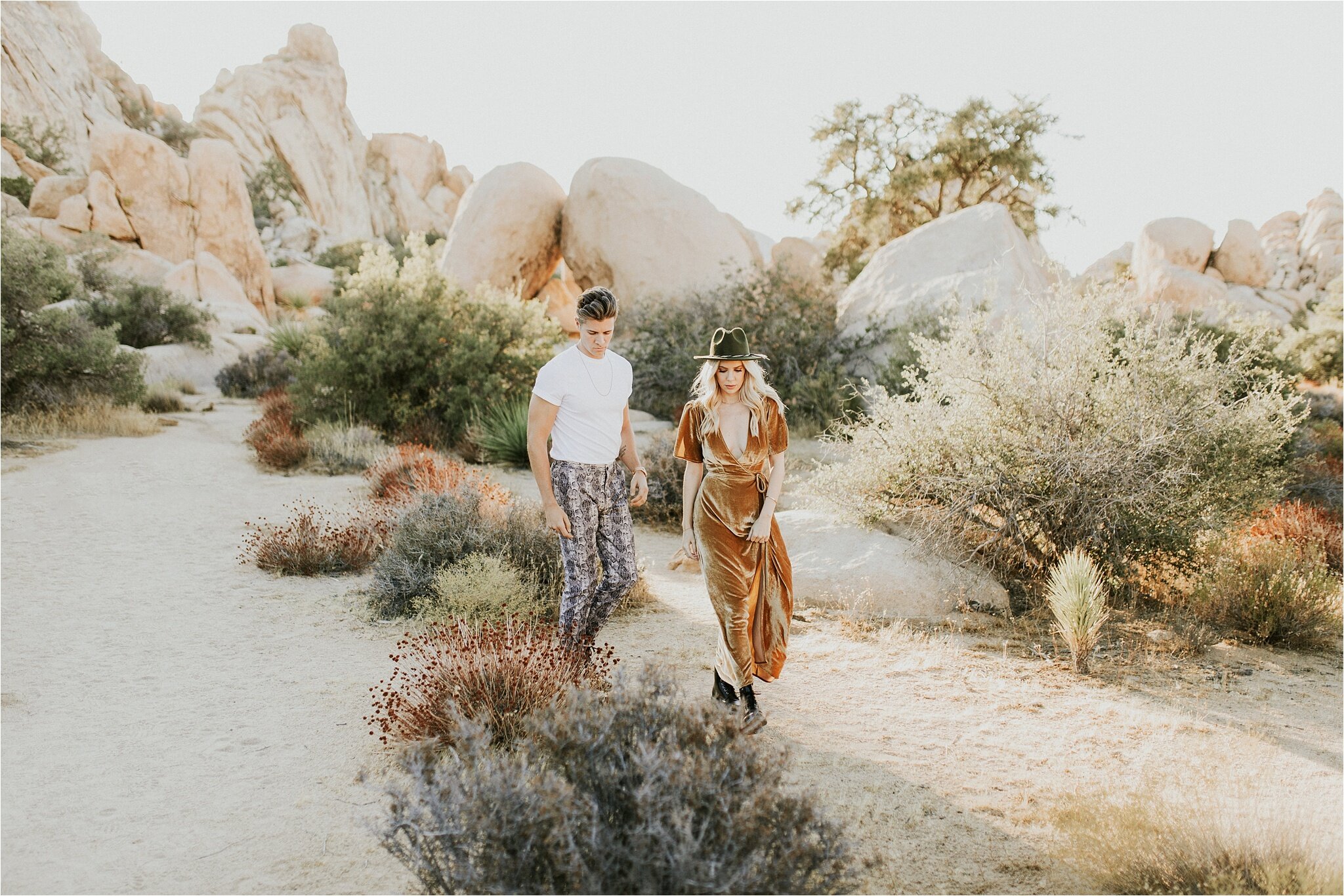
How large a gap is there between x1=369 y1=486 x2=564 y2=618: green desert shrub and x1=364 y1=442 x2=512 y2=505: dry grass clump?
33cm

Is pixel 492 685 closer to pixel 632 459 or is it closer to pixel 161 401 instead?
pixel 632 459

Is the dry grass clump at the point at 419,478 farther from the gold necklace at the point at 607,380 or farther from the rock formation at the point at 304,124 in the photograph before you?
the rock formation at the point at 304,124

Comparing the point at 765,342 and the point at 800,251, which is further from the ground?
the point at 800,251

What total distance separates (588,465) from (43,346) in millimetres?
11130

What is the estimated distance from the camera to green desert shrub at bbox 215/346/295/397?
16781 millimetres

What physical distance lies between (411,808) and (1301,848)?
282 cm

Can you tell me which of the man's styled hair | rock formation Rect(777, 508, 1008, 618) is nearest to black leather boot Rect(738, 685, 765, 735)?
the man's styled hair

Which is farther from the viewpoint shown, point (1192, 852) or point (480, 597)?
point (480, 597)

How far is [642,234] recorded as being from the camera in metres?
17.5

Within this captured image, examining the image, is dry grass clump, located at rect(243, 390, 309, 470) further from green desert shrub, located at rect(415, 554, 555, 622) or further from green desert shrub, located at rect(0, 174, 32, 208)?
green desert shrub, located at rect(0, 174, 32, 208)

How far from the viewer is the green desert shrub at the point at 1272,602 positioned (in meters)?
5.64

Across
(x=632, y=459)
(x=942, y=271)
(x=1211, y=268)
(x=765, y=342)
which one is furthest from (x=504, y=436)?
(x=1211, y=268)

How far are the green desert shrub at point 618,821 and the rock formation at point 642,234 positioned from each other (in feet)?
48.4

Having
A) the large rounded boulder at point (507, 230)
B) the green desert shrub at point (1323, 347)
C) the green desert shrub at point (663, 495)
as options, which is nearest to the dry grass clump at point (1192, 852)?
the green desert shrub at point (663, 495)
